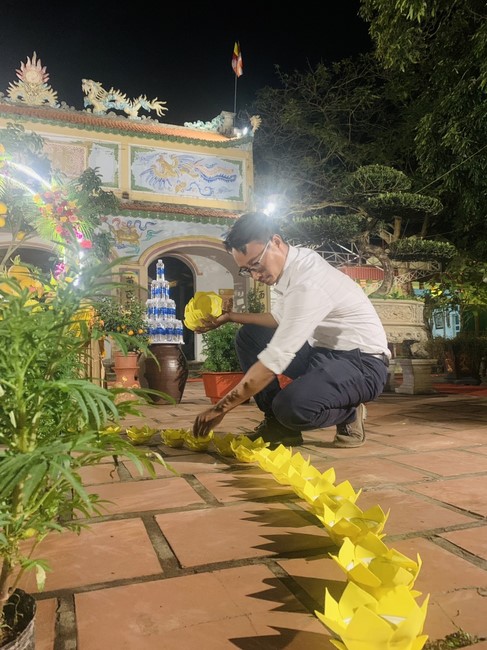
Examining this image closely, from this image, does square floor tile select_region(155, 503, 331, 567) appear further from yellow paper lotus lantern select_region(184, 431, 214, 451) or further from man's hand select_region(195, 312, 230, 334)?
man's hand select_region(195, 312, 230, 334)

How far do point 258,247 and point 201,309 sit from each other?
2.39ft

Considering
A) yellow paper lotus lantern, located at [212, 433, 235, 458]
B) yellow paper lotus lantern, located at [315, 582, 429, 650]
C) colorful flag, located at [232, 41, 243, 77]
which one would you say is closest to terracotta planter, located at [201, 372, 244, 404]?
yellow paper lotus lantern, located at [212, 433, 235, 458]

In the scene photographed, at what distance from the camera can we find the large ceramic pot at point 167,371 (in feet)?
15.8

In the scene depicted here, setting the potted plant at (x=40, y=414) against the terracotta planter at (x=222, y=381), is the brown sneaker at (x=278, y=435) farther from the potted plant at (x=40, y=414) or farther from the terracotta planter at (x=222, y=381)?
the terracotta planter at (x=222, y=381)

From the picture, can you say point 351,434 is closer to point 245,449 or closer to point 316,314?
point 245,449

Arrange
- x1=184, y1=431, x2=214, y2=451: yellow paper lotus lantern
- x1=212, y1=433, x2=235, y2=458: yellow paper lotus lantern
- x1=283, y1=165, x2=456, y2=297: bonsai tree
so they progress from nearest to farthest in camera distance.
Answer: x1=212, y1=433, x2=235, y2=458: yellow paper lotus lantern → x1=184, y1=431, x2=214, y2=451: yellow paper lotus lantern → x1=283, y1=165, x2=456, y2=297: bonsai tree

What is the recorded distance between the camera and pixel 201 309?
2.66 m

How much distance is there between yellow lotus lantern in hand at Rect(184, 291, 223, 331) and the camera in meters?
2.54

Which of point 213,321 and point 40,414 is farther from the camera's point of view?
point 213,321

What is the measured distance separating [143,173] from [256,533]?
34.5 feet

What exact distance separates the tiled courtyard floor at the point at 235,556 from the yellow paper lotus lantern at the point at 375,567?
0.29 ft

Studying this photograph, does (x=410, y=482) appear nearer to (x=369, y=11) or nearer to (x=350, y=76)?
(x=369, y=11)

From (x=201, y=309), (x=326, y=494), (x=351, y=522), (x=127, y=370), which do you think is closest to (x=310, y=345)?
(x=201, y=309)

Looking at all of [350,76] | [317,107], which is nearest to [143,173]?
[317,107]
